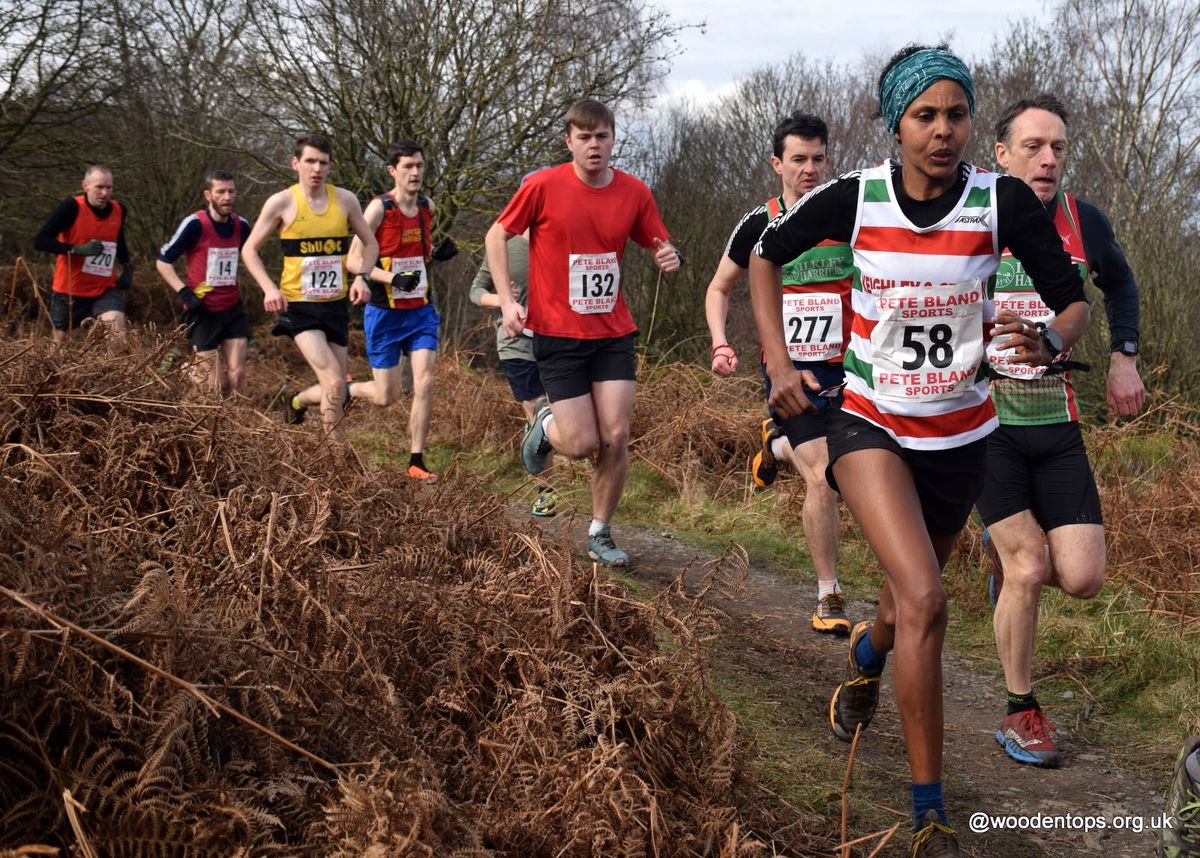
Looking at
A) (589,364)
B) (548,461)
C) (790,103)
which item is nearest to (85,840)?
(589,364)

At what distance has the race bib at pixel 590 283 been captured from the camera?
20.6ft

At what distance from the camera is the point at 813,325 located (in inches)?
221

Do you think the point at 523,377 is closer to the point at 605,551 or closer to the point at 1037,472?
the point at 605,551

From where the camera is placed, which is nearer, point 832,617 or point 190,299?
point 832,617

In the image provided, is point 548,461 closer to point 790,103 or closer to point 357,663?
point 357,663

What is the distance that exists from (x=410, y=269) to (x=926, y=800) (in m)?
6.82

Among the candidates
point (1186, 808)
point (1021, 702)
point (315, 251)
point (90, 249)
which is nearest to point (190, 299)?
point (90, 249)

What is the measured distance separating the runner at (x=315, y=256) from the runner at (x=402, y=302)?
209mm

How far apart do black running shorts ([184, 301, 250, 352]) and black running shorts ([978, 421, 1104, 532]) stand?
23.9 feet

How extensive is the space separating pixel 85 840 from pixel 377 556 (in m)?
1.83

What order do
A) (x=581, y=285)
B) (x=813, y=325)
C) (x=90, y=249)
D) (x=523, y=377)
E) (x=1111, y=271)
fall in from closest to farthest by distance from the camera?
1. (x=1111, y=271)
2. (x=813, y=325)
3. (x=581, y=285)
4. (x=523, y=377)
5. (x=90, y=249)

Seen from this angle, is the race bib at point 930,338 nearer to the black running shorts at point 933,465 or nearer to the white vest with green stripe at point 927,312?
the white vest with green stripe at point 927,312

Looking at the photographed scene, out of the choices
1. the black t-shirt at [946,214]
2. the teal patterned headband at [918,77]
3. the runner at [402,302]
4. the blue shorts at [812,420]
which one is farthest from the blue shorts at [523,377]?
the teal patterned headband at [918,77]

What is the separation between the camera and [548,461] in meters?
7.19
